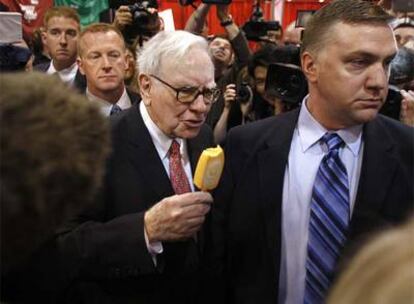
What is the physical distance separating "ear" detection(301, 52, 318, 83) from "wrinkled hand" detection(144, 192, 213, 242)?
0.43 metres

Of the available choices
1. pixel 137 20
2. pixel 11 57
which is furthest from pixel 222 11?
pixel 11 57

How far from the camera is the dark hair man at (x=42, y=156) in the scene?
61 cm

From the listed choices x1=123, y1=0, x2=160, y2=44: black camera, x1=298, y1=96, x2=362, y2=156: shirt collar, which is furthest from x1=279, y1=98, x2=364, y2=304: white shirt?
x1=123, y1=0, x2=160, y2=44: black camera

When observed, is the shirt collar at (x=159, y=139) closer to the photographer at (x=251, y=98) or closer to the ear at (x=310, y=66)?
the ear at (x=310, y=66)

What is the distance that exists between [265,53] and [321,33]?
1269mm

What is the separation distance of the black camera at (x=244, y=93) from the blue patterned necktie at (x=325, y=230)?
4.54ft

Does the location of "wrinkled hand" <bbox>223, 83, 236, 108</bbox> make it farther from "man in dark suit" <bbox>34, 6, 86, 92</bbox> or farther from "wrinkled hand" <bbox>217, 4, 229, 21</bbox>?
"man in dark suit" <bbox>34, 6, 86, 92</bbox>

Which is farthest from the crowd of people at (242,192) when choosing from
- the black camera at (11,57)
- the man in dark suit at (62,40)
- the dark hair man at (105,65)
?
the man in dark suit at (62,40)

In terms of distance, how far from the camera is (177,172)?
159 centimetres

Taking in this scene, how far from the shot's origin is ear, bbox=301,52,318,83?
154 cm

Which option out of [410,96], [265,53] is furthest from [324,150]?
[265,53]

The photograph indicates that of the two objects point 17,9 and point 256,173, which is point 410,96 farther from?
point 17,9

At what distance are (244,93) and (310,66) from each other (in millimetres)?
1267

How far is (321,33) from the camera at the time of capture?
1.50 meters
